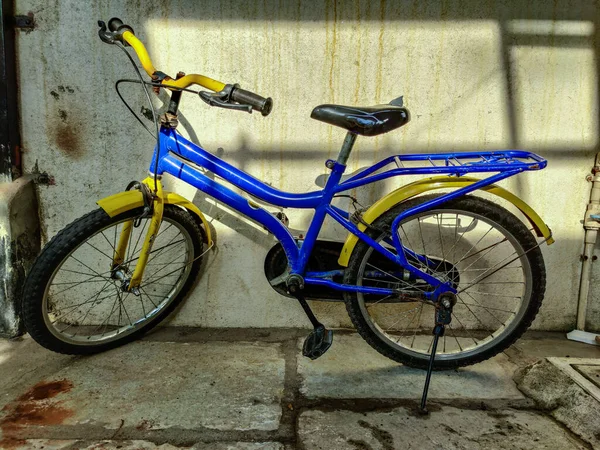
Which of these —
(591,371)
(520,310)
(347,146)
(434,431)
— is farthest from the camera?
(520,310)

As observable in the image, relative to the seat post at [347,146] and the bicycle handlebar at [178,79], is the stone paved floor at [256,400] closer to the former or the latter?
the seat post at [347,146]

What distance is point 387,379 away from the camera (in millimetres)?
2428

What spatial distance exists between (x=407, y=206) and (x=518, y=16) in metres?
1.31

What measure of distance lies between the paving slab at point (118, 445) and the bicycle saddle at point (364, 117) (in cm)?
142

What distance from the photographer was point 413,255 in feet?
7.86

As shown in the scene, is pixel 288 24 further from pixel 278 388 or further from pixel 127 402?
pixel 127 402

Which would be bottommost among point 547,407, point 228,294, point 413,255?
point 547,407

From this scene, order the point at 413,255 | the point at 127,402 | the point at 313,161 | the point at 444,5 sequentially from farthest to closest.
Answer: the point at 313,161
the point at 444,5
the point at 413,255
the point at 127,402

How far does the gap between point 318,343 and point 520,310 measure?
1077 millimetres

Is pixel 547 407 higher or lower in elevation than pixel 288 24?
lower

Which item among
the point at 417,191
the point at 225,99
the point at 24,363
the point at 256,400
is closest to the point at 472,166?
the point at 417,191

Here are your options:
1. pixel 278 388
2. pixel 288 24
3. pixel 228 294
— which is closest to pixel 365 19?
pixel 288 24

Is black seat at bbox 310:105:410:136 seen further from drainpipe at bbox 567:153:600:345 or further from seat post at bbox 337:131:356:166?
drainpipe at bbox 567:153:600:345

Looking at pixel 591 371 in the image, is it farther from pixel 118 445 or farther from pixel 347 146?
pixel 118 445
